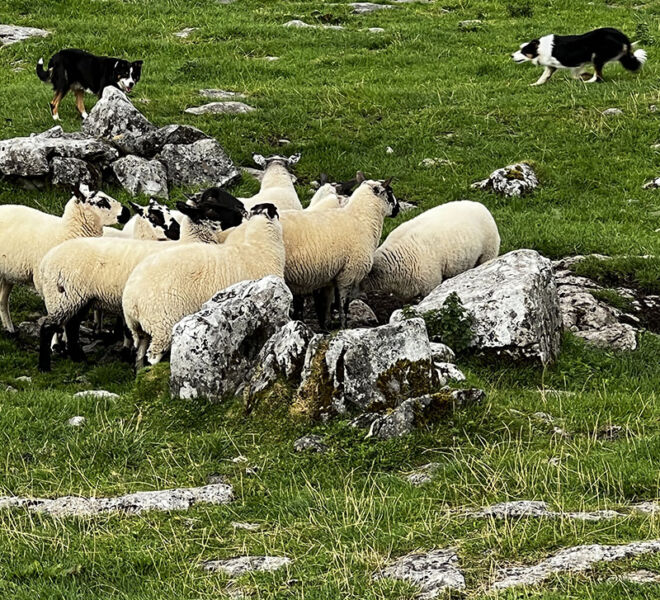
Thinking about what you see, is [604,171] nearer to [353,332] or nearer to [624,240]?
[624,240]

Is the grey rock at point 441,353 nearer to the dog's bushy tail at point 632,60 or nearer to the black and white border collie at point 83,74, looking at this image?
the black and white border collie at point 83,74

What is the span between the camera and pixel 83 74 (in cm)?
2080

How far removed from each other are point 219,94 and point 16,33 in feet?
29.4

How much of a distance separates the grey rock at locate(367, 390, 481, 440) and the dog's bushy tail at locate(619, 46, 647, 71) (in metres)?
17.6

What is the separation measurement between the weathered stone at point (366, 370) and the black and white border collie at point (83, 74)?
43.8 ft

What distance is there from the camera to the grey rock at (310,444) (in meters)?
8.14

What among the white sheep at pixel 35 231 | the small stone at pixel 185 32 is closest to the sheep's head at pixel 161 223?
the white sheep at pixel 35 231

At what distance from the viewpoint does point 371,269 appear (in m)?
13.6

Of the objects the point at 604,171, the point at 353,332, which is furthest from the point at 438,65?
the point at 353,332

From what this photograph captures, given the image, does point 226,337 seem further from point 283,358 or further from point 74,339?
point 74,339

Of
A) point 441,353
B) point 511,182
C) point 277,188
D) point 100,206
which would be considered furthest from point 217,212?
point 511,182

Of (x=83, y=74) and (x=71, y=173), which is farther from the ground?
(x=83, y=74)

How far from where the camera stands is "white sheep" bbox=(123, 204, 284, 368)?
1076cm

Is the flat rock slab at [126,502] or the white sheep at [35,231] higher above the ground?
the white sheep at [35,231]
